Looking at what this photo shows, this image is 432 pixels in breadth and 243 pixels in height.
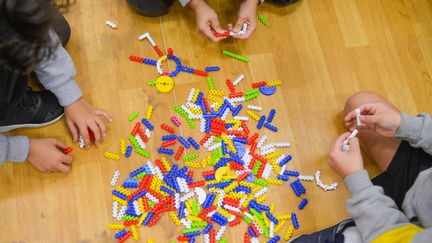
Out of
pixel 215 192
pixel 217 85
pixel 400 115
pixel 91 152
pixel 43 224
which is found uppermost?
pixel 400 115

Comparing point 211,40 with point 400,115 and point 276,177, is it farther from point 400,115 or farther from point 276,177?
point 400,115

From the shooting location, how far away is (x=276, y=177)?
1.28 m

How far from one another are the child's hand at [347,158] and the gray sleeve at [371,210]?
0.03 m

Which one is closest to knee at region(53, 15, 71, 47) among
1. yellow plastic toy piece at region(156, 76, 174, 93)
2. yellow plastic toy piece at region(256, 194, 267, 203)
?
yellow plastic toy piece at region(156, 76, 174, 93)

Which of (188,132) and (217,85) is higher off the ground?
(217,85)

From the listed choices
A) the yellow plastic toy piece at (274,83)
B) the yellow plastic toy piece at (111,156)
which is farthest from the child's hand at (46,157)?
the yellow plastic toy piece at (274,83)

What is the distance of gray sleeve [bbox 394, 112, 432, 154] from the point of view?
3.54 ft

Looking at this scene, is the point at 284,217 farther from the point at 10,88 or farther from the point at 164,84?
the point at 10,88

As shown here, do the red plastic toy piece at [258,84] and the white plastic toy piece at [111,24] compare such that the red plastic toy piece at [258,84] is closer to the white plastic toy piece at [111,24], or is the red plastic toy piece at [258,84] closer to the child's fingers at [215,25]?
the child's fingers at [215,25]

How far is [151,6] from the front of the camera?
1.38 m

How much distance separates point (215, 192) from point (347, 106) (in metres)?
0.47

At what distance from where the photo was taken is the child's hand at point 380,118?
111 cm

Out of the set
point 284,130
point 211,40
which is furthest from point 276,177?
point 211,40

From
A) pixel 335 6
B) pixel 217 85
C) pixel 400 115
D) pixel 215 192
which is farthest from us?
pixel 335 6
